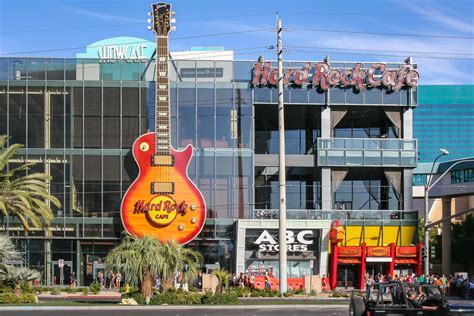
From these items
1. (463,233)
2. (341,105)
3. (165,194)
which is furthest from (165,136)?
(463,233)

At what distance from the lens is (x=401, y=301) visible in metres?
23.5

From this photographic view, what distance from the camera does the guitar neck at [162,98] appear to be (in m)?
58.6

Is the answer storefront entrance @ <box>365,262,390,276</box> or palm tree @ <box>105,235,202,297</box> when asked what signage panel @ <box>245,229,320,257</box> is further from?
palm tree @ <box>105,235,202,297</box>

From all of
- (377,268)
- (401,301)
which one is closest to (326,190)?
(377,268)

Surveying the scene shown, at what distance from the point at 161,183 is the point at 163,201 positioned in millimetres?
1368

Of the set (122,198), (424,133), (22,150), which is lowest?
(122,198)

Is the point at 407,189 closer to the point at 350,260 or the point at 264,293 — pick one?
the point at 350,260

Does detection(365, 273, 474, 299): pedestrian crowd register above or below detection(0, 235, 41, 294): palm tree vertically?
below

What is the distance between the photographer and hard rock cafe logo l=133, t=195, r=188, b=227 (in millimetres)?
58562

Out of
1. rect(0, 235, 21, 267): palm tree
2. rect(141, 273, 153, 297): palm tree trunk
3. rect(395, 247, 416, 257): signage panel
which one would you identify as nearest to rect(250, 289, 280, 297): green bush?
rect(141, 273, 153, 297): palm tree trunk

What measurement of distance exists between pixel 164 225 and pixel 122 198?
13.3 feet

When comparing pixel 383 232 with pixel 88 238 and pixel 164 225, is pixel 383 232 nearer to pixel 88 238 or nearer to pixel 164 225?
pixel 164 225

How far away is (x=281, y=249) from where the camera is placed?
44.6 m

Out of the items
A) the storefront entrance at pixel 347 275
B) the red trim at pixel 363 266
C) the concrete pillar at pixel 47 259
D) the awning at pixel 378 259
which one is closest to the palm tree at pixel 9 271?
the concrete pillar at pixel 47 259
